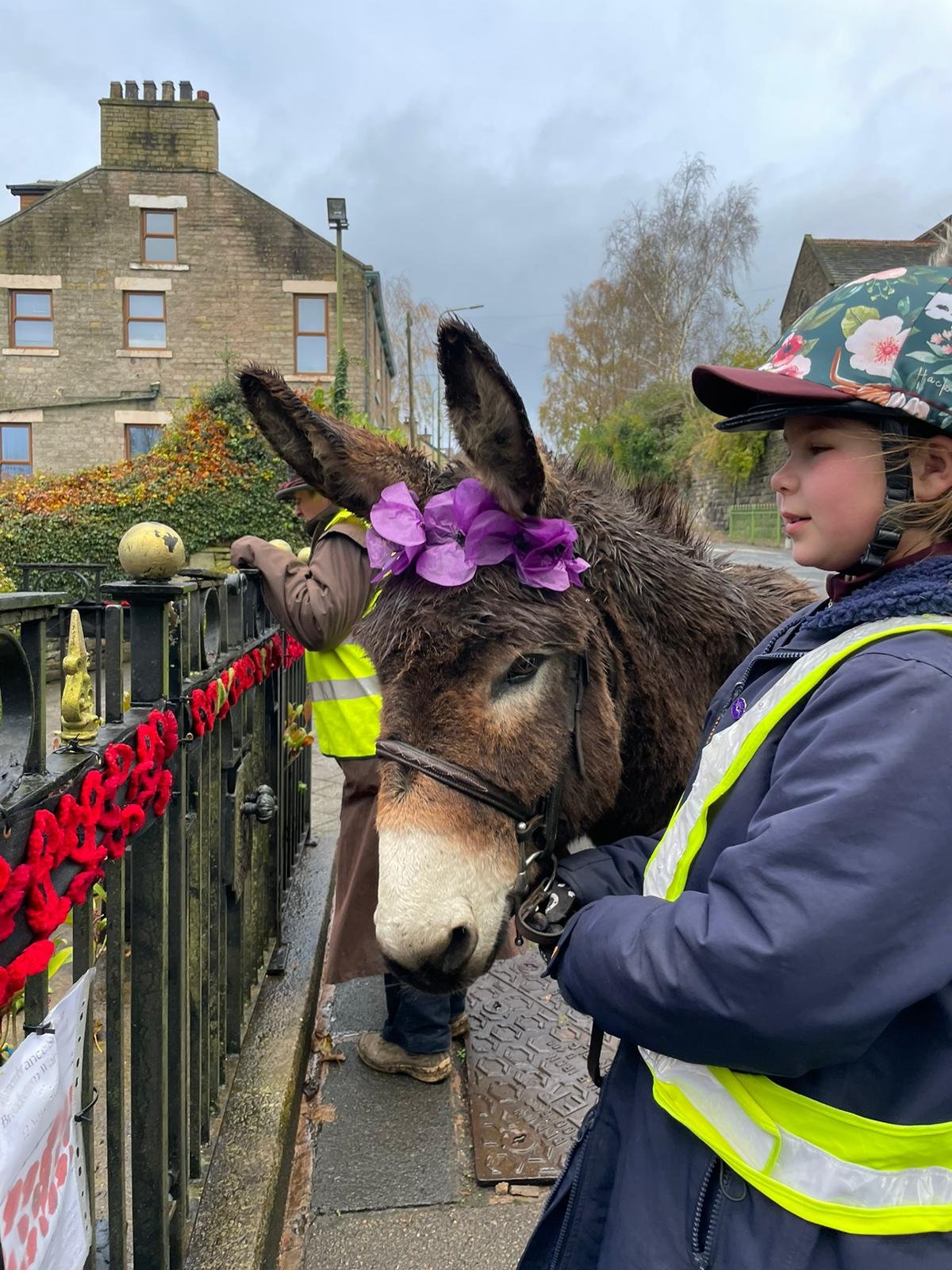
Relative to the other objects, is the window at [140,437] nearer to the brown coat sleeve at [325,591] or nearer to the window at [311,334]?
the window at [311,334]

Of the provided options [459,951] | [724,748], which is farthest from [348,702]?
[724,748]

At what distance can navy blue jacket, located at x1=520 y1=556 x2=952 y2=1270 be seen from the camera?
3.20 feet

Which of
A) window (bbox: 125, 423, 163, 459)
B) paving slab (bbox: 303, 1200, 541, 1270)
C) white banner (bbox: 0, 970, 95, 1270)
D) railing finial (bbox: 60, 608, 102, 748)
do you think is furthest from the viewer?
window (bbox: 125, 423, 163, 459)

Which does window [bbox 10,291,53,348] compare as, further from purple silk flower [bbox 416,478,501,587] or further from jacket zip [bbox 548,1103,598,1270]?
jacket zip [bbox 548,1103,598,1270]

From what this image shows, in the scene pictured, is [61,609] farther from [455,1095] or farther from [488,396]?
[455,1095]

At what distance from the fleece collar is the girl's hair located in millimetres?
44

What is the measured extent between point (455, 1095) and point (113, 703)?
2362mm

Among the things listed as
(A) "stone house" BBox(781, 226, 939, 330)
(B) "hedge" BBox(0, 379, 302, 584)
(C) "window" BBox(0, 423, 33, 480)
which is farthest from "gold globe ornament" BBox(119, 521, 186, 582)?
(A) "stone house" BBox(781, 226, 939, 330)

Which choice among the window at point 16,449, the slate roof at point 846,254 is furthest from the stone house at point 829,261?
the window at point 16,449

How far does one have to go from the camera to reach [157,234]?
25.7 m

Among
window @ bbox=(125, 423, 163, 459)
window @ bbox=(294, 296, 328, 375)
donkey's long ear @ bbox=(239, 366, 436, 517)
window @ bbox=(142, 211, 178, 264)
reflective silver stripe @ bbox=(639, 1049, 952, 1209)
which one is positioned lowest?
reflective silver stripe @ bbox=(639, 1049, 952, 1209)

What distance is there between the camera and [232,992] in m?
3.14

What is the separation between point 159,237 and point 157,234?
12 cm

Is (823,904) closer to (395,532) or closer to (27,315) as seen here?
(395,532)
